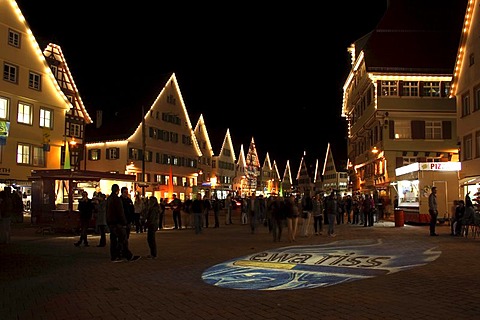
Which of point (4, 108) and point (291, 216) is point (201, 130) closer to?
point (4, 108)

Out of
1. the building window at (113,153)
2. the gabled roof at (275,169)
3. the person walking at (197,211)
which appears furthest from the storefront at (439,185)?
the gabled roof at (275,169)

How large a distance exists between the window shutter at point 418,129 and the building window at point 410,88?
2.20 m

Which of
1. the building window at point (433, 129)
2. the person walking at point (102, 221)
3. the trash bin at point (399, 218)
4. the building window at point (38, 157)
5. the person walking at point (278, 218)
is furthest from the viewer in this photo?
the building window at point (433, 129)

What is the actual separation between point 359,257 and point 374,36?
33.0 meters

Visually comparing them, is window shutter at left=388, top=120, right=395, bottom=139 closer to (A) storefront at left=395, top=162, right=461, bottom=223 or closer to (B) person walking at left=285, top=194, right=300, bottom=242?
(A) storefront at left=395, top=162, right=461, bottom=223

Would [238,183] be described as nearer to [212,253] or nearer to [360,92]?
[360,92]

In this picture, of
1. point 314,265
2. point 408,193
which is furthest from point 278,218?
point 408,193

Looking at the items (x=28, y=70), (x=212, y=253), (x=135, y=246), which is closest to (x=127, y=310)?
(x=212, y=253)

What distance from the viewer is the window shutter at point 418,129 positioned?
3994 cm

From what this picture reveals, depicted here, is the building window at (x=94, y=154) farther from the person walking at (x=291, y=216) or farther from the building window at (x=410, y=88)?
the person walking at (x=291, y=216)

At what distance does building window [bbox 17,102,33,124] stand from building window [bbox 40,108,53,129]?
1167 mm

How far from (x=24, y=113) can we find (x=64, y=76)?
28.0ft

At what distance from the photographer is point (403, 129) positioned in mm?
40062

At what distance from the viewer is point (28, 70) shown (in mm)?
36281
